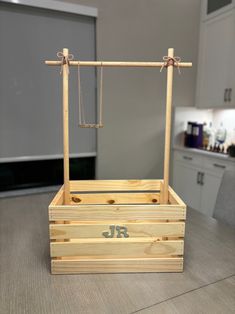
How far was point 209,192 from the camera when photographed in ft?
8.43

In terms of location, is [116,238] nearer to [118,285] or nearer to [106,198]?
[118,285]

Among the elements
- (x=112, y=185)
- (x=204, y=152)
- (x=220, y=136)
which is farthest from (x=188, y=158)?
(x=112, y=185)

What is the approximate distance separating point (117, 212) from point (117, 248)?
126 mm

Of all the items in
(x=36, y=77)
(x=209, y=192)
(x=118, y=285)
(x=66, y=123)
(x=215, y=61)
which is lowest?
(x=209, y=192)

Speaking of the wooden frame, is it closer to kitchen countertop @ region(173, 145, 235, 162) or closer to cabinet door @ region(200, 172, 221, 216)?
kitchen countertop @ region(173, 145, 235, 162)

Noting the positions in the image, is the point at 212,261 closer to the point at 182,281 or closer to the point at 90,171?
the point at 182,281

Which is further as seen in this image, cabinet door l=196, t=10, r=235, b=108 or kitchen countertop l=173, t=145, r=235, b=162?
cabinet door l=196, t=10, r=235, b=108

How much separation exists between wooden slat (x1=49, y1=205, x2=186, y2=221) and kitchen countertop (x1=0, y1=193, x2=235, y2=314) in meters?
0.19

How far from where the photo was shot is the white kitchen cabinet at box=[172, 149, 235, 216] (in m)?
2.47

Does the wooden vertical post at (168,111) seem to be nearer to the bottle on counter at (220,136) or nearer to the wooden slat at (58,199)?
the wooden slat at (58,199)

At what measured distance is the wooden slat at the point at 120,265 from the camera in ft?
2.76

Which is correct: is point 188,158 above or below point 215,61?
below

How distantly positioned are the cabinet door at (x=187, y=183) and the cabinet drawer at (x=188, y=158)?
5 centimetres

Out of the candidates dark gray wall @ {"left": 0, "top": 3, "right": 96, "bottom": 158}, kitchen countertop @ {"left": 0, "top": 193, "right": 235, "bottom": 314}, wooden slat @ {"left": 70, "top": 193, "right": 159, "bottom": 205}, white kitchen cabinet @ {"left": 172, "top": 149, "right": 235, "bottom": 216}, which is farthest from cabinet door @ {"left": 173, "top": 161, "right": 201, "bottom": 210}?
wooden slat @ {"left": 70, "top": 193, "right": 159, "bottom": 205}
